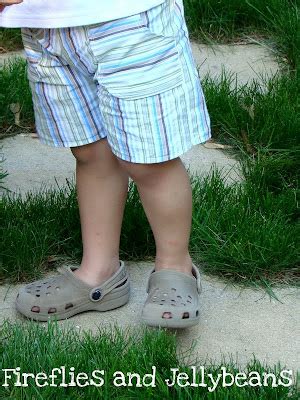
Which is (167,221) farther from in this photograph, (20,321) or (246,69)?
(246,69)

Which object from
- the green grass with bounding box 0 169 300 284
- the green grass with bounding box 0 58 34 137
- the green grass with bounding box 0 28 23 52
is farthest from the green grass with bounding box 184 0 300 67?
the green grass with bounding box 0 169 300 284

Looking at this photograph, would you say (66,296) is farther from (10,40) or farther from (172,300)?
(10,40)

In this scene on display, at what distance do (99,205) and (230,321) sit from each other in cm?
51

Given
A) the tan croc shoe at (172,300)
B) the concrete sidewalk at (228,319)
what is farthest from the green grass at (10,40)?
the tan croc shoe at (172,300)

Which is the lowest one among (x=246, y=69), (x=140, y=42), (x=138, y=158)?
(x=246, y=69)

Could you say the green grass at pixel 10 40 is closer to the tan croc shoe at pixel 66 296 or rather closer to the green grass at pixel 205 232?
the green grass at pixel 205 232

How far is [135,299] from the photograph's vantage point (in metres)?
3.17

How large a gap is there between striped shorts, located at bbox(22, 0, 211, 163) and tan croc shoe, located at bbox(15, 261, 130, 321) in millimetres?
463

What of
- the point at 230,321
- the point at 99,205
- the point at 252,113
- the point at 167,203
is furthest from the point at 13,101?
the point at 230,321

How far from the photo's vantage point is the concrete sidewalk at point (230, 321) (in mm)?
2854

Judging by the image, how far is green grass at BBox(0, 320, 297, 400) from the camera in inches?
102

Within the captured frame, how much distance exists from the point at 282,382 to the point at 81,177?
863 millimetres

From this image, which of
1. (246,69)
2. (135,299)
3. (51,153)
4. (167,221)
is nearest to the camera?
(167,221)

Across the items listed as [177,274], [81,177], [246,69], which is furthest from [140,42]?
[246,69]
